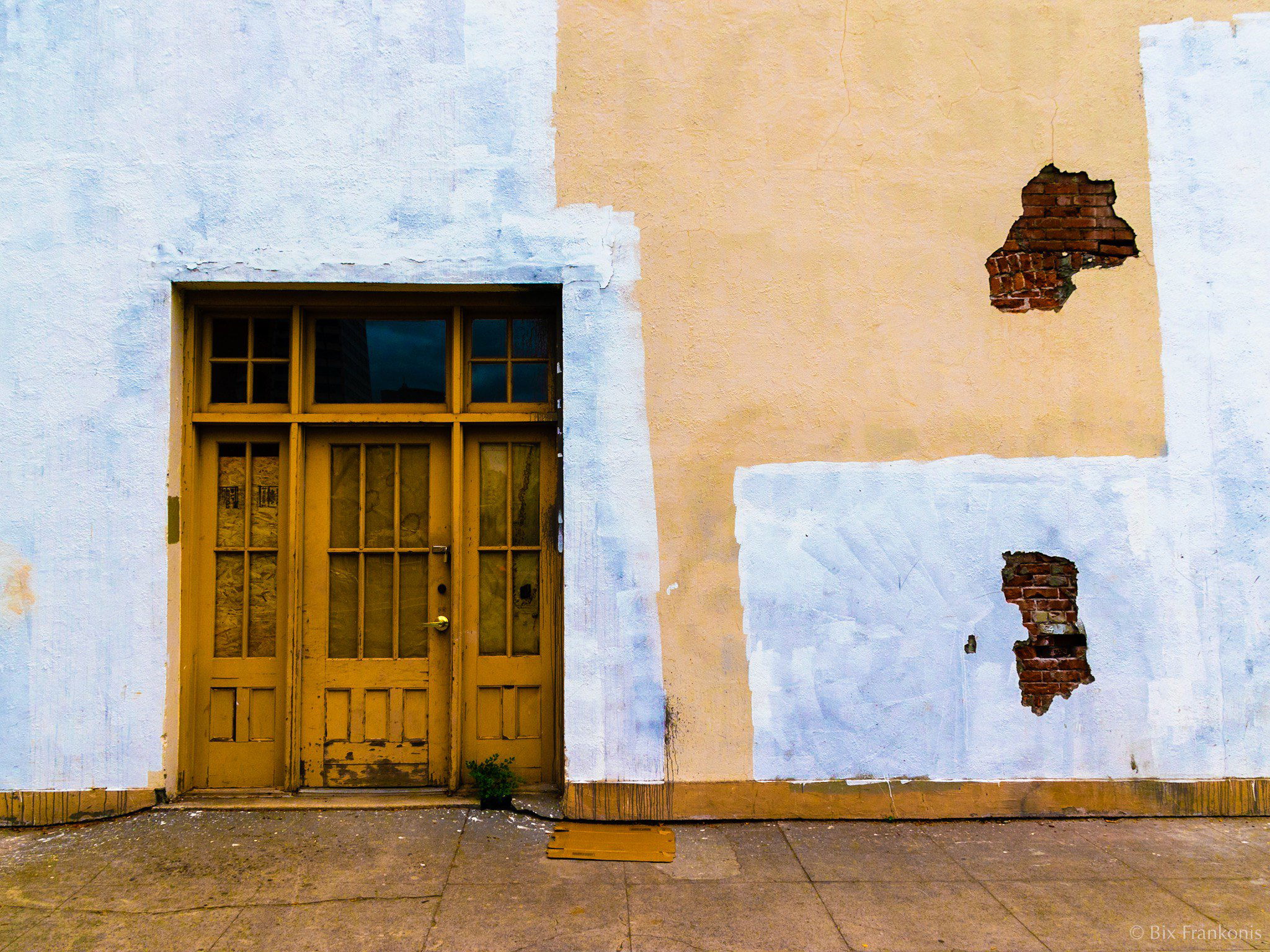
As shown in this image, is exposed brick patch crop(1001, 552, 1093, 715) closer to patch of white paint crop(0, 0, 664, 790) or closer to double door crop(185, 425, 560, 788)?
patch of white paint crop(0, 0, 664, 790)

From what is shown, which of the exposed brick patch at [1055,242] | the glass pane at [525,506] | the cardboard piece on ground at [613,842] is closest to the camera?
the cardboard piece on ground at [613,842]

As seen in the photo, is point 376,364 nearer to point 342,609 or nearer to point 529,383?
point 529,383

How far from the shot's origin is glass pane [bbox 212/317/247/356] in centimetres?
475

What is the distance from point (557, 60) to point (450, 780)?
160 inches

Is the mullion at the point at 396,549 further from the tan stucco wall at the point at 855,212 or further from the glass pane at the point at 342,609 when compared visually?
the tan stucco wall at the point at 855,212

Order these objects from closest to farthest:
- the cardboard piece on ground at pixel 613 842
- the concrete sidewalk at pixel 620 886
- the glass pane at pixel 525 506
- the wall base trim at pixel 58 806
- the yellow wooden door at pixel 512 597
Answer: the concrete sidewalk at pixel 620 886 → the cardboard piece on ground at pixel 613 842 → the wall base trim at pixel 58 806 → the yellow wooden door at pixel 512 597 → the glass pane at pixel 525 506

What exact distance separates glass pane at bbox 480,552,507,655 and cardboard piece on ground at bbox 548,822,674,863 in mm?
1054

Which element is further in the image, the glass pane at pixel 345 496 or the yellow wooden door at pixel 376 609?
the glass pane at pixel 345 496

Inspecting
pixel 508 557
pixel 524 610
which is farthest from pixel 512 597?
pixel 508 557

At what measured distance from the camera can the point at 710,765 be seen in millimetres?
4352

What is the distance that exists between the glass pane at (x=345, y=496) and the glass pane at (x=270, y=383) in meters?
0.44

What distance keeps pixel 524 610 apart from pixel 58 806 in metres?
2.62

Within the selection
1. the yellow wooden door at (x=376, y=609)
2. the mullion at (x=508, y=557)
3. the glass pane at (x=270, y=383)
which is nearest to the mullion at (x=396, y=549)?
the yellow wooden door at (x=376, y=609)

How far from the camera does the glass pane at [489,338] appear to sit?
4.79 metres
